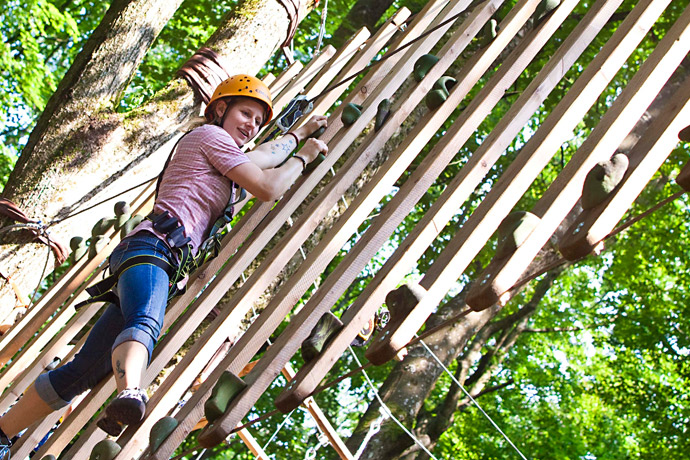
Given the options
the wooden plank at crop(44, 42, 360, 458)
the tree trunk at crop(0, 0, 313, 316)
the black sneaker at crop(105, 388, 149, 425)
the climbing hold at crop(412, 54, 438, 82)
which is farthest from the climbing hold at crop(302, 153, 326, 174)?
the tree trunk at crop(0, 0, 313, 316)

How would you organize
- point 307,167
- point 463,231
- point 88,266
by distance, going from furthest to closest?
point 88,266, point 307,167, point 463,231

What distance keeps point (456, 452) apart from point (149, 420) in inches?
388

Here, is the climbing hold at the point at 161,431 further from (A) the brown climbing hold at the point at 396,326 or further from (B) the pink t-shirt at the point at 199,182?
(B) the pink t-shirt at the point at 199,182

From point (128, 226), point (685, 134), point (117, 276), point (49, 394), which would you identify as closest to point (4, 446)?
point (49, 394)

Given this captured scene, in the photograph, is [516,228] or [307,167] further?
[307,167]

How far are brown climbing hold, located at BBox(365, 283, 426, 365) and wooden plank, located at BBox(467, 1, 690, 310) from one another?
13 cm

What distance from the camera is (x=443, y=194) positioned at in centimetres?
205

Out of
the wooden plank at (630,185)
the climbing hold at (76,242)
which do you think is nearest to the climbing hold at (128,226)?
the climbing hold at (76,242)

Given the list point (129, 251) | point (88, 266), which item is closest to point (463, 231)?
point (129, 251)

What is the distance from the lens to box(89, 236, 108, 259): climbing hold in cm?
394

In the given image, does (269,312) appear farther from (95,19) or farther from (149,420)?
(95,19)

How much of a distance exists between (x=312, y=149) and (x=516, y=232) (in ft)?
4.18

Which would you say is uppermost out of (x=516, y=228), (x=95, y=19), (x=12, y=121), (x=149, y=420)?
(x=95, y=19)

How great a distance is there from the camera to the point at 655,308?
10.4 m
